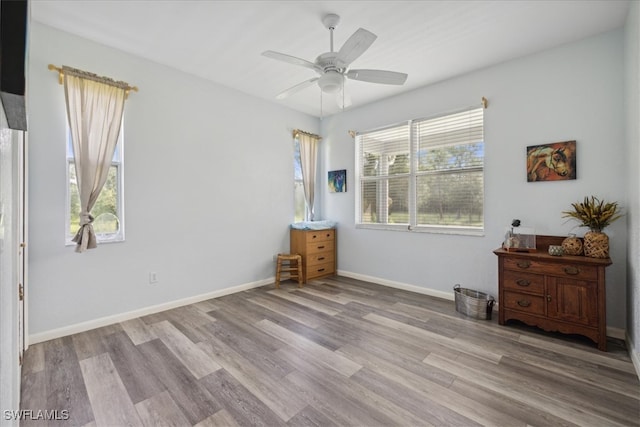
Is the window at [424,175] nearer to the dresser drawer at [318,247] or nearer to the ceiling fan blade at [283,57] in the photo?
the dresser drawer at [318,247]

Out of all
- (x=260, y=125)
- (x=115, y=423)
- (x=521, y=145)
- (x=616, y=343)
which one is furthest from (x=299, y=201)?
(x=616, y=343)

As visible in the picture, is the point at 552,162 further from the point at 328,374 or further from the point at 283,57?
the point at 328,374

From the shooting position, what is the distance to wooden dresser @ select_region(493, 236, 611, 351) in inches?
95.2

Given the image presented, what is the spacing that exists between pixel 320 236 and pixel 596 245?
3300 millimetres

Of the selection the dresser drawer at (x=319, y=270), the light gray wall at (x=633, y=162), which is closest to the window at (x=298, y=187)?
the dresser drawer at (x=319, y=270)

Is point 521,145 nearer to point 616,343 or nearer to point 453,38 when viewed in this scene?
point 453,38

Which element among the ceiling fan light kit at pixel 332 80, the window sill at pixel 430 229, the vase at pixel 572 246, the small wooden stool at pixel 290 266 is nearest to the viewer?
the ceiling fan light kit at pixel 332 80

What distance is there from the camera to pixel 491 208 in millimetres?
3377

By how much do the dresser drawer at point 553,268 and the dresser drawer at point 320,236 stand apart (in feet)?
8.66

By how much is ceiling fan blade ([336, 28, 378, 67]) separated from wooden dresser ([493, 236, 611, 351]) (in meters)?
2.35

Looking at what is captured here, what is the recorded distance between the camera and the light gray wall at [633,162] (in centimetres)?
208

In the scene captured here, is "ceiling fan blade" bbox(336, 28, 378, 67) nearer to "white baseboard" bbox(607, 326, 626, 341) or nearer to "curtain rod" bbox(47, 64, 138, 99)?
"curtain rod" bbox(47, 64, 138, 99)

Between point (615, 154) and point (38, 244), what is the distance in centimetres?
534

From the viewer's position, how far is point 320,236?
4.75 m
